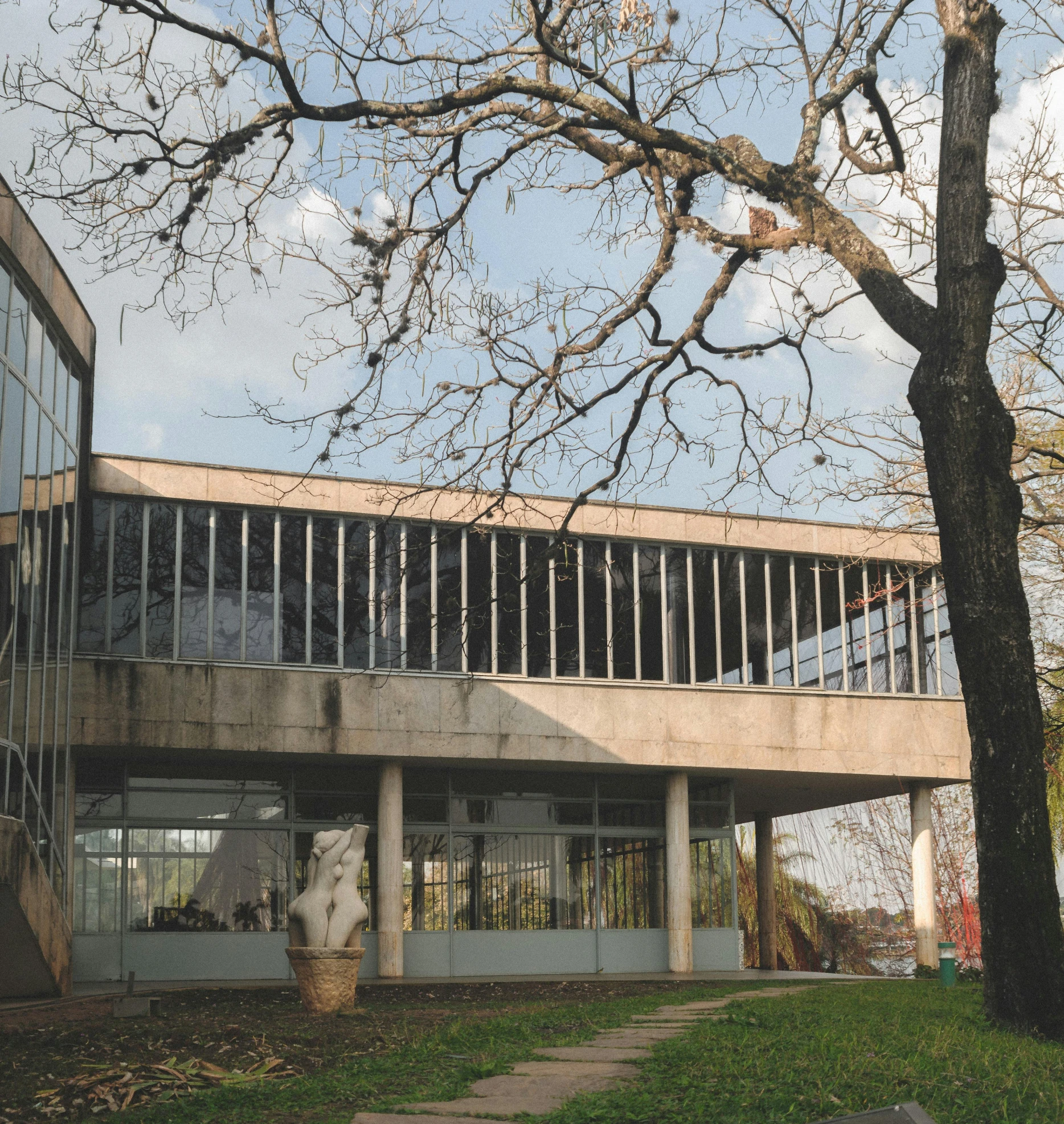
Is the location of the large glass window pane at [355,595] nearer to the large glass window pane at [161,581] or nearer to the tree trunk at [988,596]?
the large glass window pane at [161,581]

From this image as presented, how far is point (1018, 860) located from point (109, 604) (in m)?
14.3

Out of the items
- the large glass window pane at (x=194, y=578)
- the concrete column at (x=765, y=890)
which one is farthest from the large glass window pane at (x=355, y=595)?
the concrete column at (x=765, y=890)

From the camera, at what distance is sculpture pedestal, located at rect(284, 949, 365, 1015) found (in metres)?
11.9

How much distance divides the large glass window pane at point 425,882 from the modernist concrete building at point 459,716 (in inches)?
1.8

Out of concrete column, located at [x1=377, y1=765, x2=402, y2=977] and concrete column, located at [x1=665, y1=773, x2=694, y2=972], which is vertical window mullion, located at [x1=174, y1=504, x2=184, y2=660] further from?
concrete column, located at [x1=665, y1=773, x2=694, y2=972]

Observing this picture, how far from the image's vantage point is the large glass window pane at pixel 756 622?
22219mm

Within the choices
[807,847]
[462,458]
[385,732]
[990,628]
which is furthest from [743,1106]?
[807,847]

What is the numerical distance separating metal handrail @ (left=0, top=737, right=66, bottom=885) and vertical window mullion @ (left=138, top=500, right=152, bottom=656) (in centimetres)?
418

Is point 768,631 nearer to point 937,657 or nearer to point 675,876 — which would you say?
point 937,657

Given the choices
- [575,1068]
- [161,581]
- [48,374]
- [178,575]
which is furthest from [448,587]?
[575,1068]

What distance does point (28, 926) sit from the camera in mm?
12898

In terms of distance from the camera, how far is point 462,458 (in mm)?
10688

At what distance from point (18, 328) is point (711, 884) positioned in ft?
49.0

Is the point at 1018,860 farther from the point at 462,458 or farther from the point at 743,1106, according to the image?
the point at 462,458
